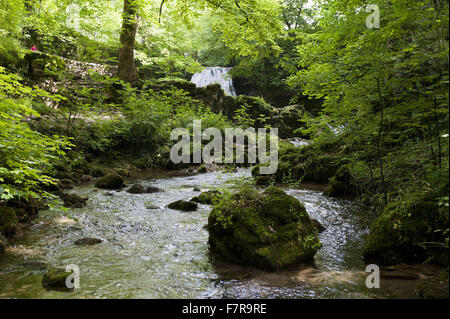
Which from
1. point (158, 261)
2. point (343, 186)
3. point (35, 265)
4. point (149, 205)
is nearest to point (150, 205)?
point (149, 205)

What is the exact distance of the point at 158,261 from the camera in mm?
3631

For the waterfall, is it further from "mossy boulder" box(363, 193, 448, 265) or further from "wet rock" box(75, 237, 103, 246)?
"mossy boulder" box(363, 193, 448, 265)

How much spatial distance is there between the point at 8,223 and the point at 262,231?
3.77 meters

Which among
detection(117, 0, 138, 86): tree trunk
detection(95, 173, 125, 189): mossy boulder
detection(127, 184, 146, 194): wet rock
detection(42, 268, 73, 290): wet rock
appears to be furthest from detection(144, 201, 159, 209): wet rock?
detection(117, 0, 138, 86): tree trunk

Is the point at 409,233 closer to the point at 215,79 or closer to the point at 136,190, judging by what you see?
the point at 136,190

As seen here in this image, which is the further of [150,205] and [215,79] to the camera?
[215,79]

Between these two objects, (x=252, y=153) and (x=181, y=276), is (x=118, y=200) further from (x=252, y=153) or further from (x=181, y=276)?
(x=252, y=153)

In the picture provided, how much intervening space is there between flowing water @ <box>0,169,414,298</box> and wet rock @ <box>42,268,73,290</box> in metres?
0.07

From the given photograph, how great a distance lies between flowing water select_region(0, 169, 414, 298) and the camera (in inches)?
113

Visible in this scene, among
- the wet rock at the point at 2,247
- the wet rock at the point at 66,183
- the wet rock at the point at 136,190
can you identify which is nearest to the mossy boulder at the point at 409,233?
the wet rock at the point at 2,247

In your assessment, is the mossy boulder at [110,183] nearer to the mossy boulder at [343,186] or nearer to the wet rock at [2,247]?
the wet rock at [2,247]

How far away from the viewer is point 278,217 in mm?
3883

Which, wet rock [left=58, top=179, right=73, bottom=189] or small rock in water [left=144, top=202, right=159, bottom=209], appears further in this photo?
wet rock [left=58, top=179, right=73, bottom=189]

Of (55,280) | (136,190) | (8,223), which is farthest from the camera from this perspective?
(136,190)
